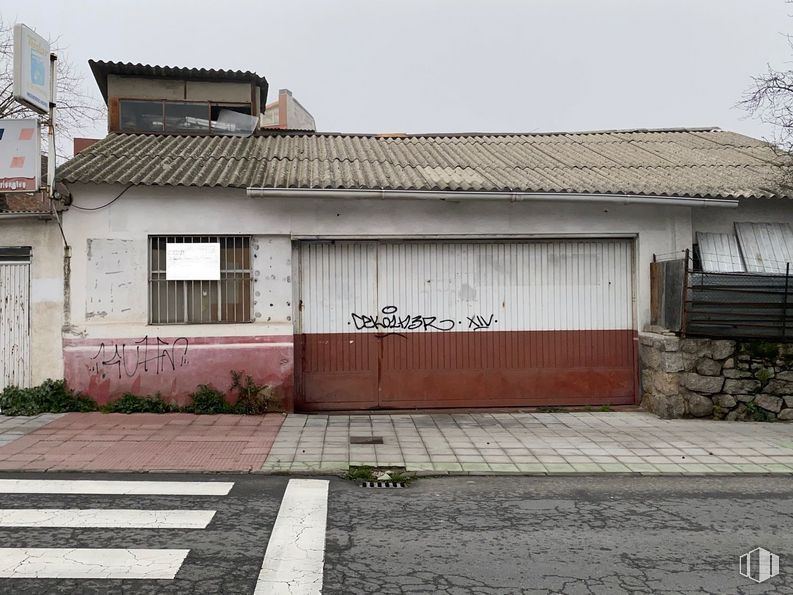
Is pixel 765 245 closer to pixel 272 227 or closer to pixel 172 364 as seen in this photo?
pixel 272 227

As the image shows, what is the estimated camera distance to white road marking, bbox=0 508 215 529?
4.88 meters

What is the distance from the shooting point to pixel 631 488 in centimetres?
620

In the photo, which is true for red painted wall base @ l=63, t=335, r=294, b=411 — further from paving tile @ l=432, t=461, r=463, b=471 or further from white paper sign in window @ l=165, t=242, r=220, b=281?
paving tile @ l=432, t=461, r=463, b=471

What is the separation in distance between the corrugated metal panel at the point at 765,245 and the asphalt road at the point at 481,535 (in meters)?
4.94

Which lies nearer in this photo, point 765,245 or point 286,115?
point 765,245

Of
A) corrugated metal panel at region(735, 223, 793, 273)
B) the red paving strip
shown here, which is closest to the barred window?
the red paving strip

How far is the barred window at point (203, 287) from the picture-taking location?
943cm

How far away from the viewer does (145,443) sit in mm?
7527

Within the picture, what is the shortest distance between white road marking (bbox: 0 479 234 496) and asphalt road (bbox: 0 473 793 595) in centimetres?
14

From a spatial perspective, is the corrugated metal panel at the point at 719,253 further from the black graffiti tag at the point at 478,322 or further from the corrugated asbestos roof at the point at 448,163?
the black graffiti tag at the point at 478,322

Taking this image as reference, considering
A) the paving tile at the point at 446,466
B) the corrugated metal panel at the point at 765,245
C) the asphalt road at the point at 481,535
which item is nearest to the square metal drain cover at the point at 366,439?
the paving tile at the point at 446,466

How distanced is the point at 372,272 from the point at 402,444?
315 cm

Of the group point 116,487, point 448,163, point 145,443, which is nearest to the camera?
point 116,487

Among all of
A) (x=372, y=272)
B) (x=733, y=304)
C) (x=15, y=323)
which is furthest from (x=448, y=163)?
(x=15, y=323)
